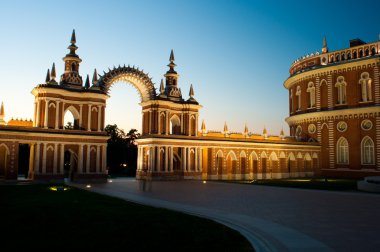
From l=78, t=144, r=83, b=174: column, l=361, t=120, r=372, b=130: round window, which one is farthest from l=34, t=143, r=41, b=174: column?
l=361, t=120, r=372, b=130: round window

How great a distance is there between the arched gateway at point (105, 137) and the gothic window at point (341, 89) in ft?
34.8

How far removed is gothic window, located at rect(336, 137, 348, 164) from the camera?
57.8 m

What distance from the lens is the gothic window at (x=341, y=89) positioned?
58750mm

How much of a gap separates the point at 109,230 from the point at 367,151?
5204 centimetres

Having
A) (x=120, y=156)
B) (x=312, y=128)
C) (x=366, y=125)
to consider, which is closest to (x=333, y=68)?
(x=312, y=128)

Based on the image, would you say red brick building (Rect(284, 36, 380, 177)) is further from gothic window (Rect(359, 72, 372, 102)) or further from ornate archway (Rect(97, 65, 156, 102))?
ornate archway (Rect(97, 65, 156, 102))

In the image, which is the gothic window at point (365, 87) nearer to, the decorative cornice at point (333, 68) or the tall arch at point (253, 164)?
the decorative cornice at point (333, 68)

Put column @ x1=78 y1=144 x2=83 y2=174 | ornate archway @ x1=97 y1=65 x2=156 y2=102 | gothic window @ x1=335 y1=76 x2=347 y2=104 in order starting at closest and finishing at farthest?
column @ x1=78 y1=144 x2=83 y2=174, ornate archway @ x1=97 y1=65 x2=156 y2=102, gothic window @ x1=335 y1=76 x2=347 y2=104

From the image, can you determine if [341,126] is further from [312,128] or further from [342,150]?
[312,128]

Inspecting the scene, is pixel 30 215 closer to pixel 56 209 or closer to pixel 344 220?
pixel 56 209

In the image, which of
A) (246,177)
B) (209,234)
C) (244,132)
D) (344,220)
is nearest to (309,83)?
(244,132)

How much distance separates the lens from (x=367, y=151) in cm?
5559

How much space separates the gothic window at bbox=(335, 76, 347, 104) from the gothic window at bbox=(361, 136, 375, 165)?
728 cm

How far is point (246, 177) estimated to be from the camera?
53.0 meters
